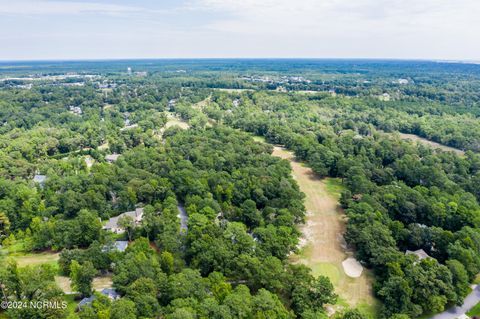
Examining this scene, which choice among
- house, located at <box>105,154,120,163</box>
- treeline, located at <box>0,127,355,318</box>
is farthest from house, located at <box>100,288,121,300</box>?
house, located at <box>105,154,120,163</box>

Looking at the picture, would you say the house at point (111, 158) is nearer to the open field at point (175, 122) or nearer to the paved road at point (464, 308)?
the open field at point (175, 122)

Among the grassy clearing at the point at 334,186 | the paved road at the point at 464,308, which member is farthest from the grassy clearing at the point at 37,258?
the grassy clearing at the point at 334,186

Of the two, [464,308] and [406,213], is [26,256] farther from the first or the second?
[406,213]

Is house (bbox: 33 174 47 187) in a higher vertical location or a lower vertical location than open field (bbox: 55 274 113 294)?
higher

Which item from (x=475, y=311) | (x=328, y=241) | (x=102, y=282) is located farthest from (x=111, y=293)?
(x=475, y=311)

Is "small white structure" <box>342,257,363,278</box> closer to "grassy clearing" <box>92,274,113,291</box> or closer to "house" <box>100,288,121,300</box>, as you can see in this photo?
"house" <box>100,288,121,300</box>
